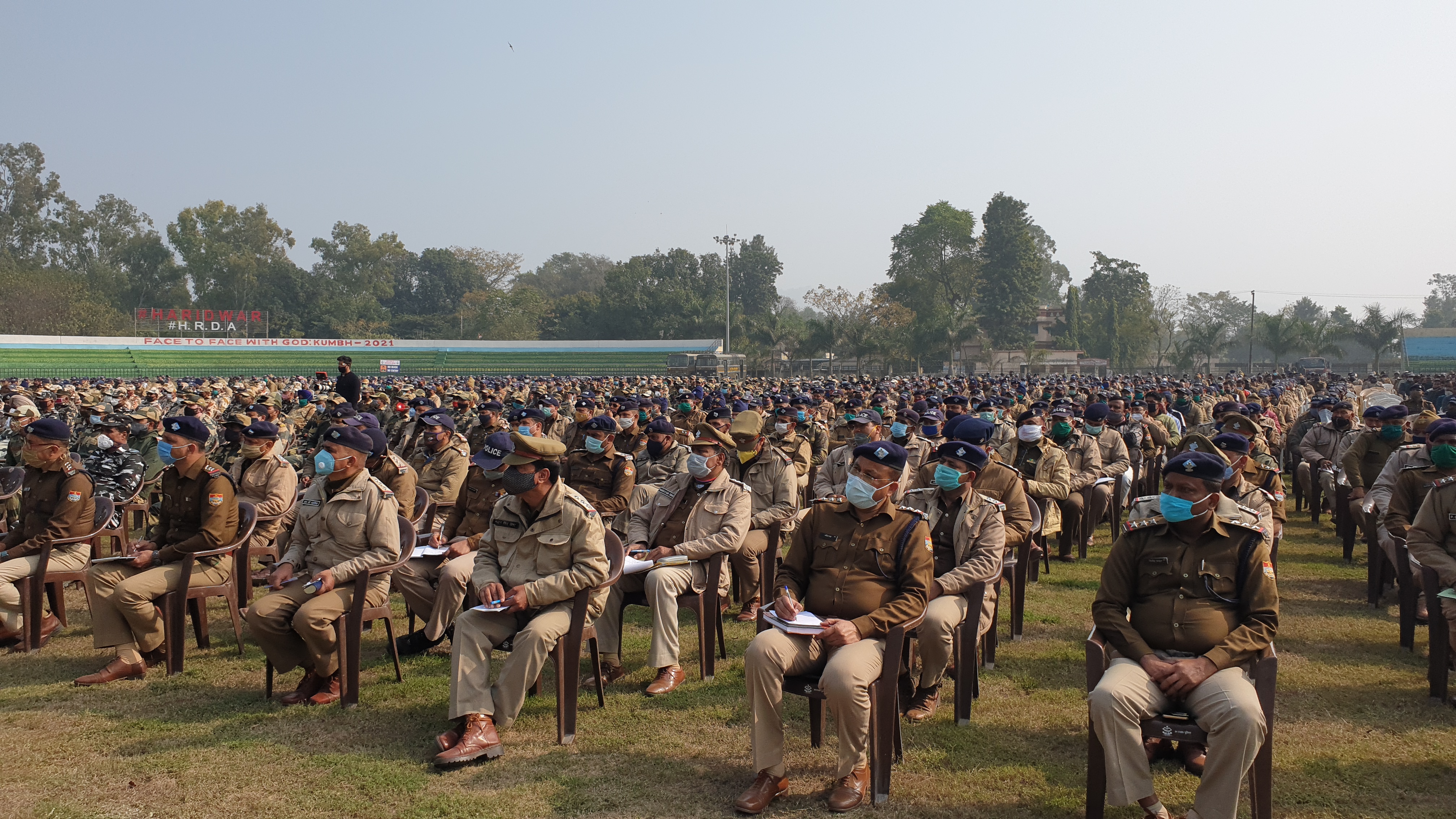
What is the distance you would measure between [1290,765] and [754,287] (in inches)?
3173

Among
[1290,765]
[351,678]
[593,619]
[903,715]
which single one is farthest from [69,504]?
[1290,765]

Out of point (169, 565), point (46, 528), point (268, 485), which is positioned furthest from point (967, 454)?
point (46, 528)

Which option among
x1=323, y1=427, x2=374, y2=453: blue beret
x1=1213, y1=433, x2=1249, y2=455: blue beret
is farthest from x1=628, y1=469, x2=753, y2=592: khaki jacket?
x1=1213, y1=433, x2=1249, y2=455: blue beret

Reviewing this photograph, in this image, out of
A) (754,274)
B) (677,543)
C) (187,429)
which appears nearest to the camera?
(187,429)

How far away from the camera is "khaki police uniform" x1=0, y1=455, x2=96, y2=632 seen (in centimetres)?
652

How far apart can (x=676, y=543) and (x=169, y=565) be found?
3.30 metres

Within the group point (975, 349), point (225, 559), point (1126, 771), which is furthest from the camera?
point (975, 349)

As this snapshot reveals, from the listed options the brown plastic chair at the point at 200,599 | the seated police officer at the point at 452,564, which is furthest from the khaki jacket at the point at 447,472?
the brown plastic chair at the point at 200,599

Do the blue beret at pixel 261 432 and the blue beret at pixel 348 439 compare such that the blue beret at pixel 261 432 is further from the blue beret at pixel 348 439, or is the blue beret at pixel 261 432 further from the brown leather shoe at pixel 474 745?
the brown leather shoe at pixel 474 745

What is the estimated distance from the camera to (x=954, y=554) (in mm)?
5547

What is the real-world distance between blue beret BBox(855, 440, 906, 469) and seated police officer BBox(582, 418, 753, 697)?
1.77m

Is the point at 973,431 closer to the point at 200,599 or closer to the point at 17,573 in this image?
the point at 200,599

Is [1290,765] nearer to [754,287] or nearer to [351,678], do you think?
[351,678]

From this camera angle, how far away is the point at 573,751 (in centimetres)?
487
